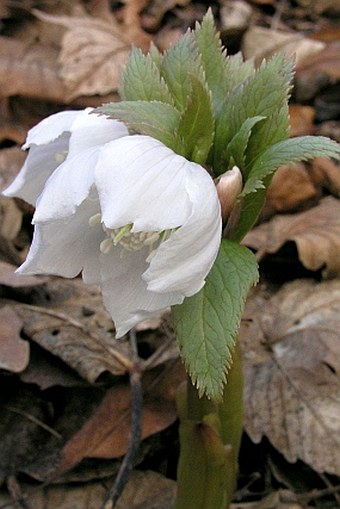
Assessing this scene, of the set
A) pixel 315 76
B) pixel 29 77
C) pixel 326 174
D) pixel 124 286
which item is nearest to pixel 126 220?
pixel 124 286

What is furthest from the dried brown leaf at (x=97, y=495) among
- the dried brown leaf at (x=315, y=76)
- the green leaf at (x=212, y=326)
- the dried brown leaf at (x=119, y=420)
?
the dried brown leaf at (x=315, y=76)

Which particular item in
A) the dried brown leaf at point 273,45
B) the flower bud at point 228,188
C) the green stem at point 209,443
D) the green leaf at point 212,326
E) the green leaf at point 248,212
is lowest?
the dried brown leaf at point 273,45

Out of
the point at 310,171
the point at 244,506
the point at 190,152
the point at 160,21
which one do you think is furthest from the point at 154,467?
the point at 160,21

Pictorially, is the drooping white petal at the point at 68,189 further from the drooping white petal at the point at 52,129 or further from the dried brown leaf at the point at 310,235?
the dried brown leaf at the point at 310,235

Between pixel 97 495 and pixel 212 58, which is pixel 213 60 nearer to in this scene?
pixel 212 58

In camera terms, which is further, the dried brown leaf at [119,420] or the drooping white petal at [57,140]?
the dried brown leaf at [119,420]

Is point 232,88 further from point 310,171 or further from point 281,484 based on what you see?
point 310,171
